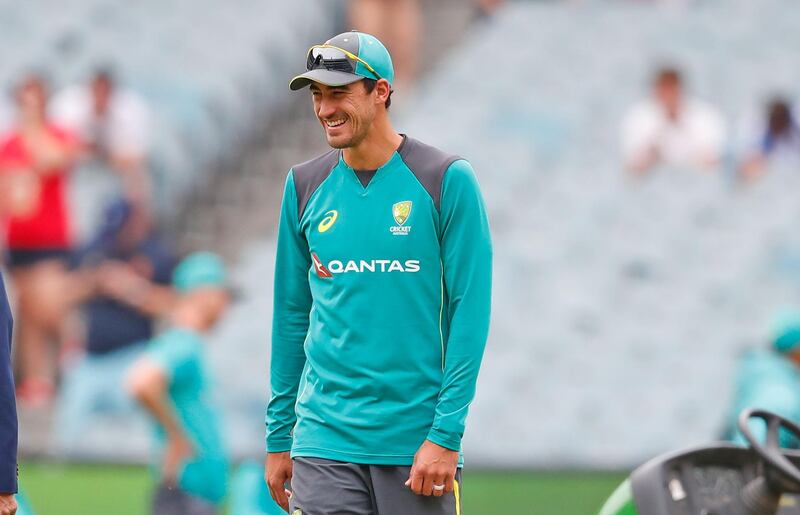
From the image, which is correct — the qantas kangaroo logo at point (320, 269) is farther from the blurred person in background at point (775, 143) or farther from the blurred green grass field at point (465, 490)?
the blurred person in background at point (775, 143)

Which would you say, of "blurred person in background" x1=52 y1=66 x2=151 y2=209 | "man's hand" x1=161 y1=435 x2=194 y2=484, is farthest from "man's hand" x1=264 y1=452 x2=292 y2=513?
"blurred person in background" x1=52 y1=66 x2=151 y2=209

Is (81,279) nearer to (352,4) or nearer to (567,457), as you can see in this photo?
(567,457)

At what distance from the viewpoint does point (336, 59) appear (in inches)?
189

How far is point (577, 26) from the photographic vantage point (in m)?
17.2

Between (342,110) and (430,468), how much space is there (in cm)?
107

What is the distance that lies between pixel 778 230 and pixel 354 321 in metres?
9.31

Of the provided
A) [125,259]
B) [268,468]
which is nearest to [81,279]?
[125,259]

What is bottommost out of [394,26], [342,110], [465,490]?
[465,490]

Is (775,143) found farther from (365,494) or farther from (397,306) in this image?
(365,494)

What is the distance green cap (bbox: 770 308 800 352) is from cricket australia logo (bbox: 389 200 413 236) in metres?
3.18

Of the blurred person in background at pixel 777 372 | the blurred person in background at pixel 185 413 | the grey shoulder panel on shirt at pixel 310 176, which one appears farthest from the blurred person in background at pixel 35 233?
the grey shoulder panel on shirt at pixel 310 176

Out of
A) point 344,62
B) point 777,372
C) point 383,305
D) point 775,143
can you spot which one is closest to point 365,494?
point 383,305

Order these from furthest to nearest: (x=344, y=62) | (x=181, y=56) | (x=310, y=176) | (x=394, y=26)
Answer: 1. (x=394, y=26)
2. (x=181, y=56)
3. (x=310, y=176)
4. (x=344, y=62)

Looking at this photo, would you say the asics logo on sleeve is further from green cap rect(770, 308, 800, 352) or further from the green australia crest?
green cap rect(770, 308, 800, 352)
